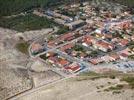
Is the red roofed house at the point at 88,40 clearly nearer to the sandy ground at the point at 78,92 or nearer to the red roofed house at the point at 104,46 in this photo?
the red roofed house at the point at 104,46

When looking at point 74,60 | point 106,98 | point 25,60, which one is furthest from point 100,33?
point 106,98

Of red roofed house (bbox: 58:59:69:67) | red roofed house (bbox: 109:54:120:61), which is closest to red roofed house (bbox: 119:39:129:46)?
Answer: red roofed house (bbox: 109:54:120:61)

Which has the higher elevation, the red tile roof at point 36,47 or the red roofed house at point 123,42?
the red roofed house at point 123,42

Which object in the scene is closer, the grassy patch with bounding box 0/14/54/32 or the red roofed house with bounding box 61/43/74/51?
the red roofed house with bounding box 61/43/74/51

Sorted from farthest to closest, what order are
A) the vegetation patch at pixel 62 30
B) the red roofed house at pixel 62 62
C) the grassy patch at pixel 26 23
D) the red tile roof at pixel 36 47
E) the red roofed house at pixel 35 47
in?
the grassy patch at pixel 26 23
the vegetation patch at pixel 62 30
the red tile roof at pixel 36 47
the red roofed house at pixel 35 47
the red roofed house at pixel 62 62

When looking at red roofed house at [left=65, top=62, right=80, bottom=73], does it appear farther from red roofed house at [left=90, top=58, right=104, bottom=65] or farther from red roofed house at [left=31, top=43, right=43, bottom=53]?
red roofed house at [left=31, top=43, right=43, bottom=53]

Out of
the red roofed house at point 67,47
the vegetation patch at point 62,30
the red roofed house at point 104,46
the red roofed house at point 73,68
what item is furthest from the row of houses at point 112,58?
the vegetation patch at point 62,30

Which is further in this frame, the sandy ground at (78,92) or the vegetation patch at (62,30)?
the vegetation patch at (62,30)
